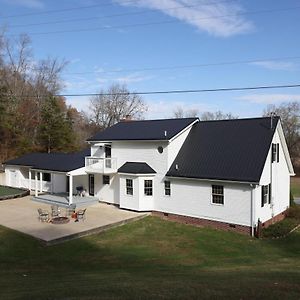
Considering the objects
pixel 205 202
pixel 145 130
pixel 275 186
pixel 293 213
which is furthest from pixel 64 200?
pixel 293 213

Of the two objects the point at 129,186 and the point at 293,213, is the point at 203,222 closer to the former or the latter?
the point at 129,186

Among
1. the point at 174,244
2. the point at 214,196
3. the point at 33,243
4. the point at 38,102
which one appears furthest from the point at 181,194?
the point at 38,102

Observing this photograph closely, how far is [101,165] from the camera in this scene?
2866cm

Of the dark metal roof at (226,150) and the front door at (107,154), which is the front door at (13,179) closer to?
the front door at (107,154)

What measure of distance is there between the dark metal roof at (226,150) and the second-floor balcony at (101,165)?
518cm

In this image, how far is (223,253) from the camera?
18328mm

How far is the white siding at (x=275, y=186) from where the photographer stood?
2247 cm

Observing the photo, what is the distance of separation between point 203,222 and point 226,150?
484 cm

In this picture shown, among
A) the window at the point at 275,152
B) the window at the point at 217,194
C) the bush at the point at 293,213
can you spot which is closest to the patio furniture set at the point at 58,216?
the window at the point at 217,194

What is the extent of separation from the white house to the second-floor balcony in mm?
75

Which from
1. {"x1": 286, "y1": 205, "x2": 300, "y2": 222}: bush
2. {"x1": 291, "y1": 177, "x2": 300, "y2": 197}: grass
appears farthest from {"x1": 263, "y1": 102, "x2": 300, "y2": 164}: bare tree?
{"x1": 286, "y1": 205, "x2": 300, "y2": 222}: bush

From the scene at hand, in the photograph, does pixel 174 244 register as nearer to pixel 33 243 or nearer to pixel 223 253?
pixel 223 253

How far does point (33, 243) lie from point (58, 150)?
1330 inches

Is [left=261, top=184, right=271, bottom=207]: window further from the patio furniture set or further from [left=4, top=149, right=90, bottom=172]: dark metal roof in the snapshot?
[left=4, top=149, right=90, bottom=172]: dark metal roof
